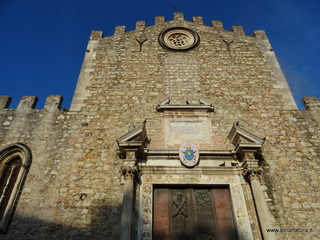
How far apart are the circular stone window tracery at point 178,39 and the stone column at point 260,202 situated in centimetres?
548

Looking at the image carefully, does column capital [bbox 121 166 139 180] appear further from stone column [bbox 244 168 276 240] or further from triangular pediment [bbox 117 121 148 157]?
stone column [bbox 244 168 276 240]

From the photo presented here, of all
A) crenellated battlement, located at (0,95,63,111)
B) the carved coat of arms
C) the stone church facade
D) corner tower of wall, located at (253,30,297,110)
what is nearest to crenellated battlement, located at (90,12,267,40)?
corner tower of wall, located at (253,30,297,110)

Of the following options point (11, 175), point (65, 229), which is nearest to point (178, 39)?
point (11, 175)

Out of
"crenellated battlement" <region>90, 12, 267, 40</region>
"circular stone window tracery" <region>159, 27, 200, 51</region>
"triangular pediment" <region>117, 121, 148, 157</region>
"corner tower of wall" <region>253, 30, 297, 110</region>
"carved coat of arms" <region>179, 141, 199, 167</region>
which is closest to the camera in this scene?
"triangular pediment" <region>117, 121, 148, 157</region>

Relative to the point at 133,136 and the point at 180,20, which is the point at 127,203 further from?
the point at 180,20

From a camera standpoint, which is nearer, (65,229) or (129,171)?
(65,229)

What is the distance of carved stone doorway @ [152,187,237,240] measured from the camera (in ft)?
18.5

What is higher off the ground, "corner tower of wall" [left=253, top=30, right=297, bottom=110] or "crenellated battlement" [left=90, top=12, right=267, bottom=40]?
"crenellated battlement" [left=90, top=12, right=267, bottom=40]

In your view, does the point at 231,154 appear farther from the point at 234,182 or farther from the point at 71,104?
the point at 71,104

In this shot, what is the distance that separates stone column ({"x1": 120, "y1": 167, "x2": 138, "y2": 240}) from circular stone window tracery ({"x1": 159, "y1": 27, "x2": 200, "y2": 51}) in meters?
5.48

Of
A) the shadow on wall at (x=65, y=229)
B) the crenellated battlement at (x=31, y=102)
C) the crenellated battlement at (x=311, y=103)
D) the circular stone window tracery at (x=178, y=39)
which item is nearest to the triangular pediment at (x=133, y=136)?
the shadow on wall at (x=65, y=229)

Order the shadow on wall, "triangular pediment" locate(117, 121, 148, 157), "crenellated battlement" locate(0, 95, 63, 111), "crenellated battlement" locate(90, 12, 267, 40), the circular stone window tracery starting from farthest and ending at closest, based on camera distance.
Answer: "crenellated battlement" locate(90, 12, 267, 40)
the circular stone window tracery
"crenellated battlement" locate(0, 95, 63, 111)
"triangular pediment" locate(117, 121, 148, 157)
the shadow on wall

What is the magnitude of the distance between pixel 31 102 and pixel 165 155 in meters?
4.69

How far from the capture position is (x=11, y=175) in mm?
6523
